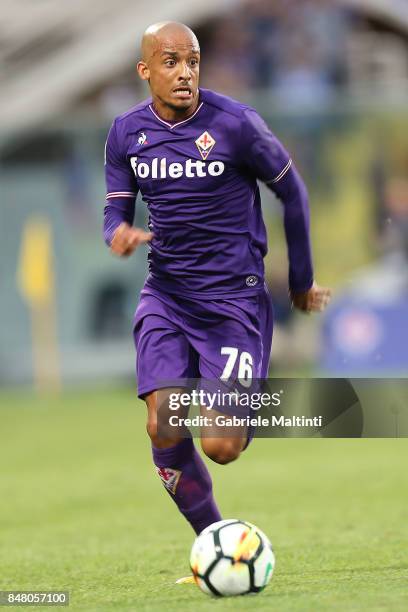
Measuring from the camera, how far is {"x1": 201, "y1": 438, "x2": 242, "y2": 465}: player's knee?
21.5 ft

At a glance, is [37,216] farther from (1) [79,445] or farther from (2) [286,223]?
(2) [286,223]

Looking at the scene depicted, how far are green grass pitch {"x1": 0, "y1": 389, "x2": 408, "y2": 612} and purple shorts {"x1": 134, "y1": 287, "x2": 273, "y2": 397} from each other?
96 cm

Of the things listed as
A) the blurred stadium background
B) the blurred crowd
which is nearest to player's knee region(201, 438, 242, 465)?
the blurred stadium background

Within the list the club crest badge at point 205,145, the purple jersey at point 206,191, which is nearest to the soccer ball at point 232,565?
the purple jersey at point 206,191

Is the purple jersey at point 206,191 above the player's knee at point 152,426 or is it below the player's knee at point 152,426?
above

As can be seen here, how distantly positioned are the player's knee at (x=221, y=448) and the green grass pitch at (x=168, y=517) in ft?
1.92

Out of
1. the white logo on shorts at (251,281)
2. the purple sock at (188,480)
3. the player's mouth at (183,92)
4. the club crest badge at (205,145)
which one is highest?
the player's mouth at (183,92)

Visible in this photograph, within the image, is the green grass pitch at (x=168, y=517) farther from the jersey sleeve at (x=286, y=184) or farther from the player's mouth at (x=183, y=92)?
the player's mouth at (x=183, y=92)

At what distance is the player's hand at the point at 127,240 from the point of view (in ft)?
20.7

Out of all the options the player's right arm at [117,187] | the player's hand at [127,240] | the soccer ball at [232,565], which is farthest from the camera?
the player's right arm at [117,187]

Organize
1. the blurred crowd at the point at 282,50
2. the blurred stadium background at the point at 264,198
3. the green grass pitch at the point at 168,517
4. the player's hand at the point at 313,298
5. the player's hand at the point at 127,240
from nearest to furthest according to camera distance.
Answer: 1. the player's hand at the point at 127,240
2. the green grass pitch at the point at 168,517
3. the player's hand at the point at 313,298
4. the blurred stadium background at the point at 264,198
5. the blurred crowd at the point at 282,50

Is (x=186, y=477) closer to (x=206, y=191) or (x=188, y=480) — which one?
(x=188, y=480)

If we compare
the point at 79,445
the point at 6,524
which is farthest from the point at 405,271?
the point at 6,524

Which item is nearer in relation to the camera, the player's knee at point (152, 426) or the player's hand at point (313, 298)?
the player's knee at point (152, 426)
